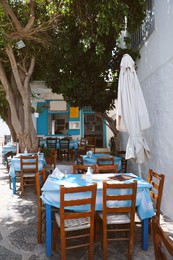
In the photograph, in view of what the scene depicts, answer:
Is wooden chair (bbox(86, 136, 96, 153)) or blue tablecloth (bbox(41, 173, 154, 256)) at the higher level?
wooden chair (bbox(86, 136, 96, 153))

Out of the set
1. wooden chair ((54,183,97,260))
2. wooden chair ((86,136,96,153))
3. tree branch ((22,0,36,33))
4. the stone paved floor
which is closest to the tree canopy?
tree branch ((22,0,36,33))

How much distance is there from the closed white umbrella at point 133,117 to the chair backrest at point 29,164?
2.06 meters

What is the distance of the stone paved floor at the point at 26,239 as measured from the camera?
276 centimetres

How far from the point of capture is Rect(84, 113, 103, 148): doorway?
47.8 feet

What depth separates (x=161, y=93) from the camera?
4488 millimetres

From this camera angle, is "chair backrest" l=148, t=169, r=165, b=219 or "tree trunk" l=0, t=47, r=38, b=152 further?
"tree trunk" l=0, t=47, r=38, b=152

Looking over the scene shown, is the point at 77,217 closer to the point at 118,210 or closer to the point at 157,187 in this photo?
the point at 118,210

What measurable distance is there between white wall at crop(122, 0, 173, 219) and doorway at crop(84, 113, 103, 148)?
9.14m

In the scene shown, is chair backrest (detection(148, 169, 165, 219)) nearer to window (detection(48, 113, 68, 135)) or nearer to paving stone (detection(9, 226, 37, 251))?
paving stone (detection(9, 226, 37, 251))

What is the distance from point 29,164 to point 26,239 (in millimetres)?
2185

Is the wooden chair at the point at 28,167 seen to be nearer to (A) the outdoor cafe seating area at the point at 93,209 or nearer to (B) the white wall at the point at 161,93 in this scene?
(A) the outdoor cafe seating area at the point at 93,209

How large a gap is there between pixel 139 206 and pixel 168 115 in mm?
1858

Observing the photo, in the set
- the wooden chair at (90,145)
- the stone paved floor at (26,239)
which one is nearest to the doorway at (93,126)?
the wooden chair at (90,145)

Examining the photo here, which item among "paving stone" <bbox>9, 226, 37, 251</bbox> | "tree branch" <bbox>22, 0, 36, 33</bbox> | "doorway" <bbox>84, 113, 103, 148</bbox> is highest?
"tree branch" <bbox>22, 0, 36, 33</bbox>
